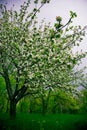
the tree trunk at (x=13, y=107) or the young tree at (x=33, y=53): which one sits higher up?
the young tree at (x=33, y=53)

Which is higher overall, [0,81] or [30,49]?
[0,81]

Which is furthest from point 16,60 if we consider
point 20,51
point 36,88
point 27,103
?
point 27,103

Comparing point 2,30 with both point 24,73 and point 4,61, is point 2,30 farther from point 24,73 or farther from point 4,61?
point 24,73

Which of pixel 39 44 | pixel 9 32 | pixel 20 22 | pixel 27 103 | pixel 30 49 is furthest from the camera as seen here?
pixel 27 103

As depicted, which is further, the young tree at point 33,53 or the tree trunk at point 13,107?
the tree trunk at point 13,107

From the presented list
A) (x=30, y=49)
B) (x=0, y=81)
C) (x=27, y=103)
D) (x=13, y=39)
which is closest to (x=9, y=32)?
(x=13, y=39)

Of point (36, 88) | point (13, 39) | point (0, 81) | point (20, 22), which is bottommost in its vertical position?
point (36, 88)

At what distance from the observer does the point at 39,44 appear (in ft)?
38.6

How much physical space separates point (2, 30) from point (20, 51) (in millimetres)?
2491

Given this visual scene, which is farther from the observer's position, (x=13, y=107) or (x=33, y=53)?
(x=13, y=107)

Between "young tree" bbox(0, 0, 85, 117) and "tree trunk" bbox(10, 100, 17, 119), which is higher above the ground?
"young tree" bbox(0, 0, 85, 117)

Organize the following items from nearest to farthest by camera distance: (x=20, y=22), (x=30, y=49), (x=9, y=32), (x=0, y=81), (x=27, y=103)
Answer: (x=30, y=49) → (x=9, y=32) → (x=20, y=22) → (x=0, y=81) → (x=27, y=103)

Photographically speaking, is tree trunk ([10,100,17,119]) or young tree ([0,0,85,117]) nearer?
young tree ([0,0,85,117])

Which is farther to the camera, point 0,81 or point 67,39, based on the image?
point 0,81
